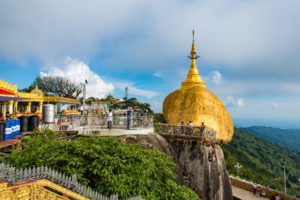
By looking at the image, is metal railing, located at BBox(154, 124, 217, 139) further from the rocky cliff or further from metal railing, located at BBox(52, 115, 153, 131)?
metal railing, located at BBox(52, 115, 153, 131)

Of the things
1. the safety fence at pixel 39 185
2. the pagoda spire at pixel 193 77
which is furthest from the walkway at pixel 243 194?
the safety fence at pixel 39 185

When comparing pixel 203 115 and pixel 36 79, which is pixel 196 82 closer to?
pixel 203 115

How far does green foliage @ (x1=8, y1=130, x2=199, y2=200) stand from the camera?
10570 millimetres

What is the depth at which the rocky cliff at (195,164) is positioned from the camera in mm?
22734

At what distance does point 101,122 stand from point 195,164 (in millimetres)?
8601

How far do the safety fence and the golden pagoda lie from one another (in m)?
24.3

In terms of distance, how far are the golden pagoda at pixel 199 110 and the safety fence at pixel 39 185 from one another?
2430 centimetres

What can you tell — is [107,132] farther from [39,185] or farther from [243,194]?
[243,194]

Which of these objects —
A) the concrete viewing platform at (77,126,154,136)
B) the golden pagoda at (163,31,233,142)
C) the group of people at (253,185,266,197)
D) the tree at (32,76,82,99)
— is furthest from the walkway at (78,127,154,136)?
the tree at (32,76,82,99)

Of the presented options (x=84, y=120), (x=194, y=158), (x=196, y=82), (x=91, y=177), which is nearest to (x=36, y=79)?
(x=196, y=82)

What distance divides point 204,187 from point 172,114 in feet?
42.0

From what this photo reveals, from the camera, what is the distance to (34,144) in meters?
13.9

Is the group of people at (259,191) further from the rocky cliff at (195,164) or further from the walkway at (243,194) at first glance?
the rocky cliff at (195,164)

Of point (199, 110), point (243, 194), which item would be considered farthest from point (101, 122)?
point (243, 194)
